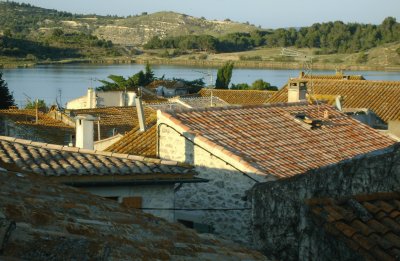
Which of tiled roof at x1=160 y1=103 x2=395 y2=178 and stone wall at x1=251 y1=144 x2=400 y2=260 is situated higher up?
stone wall at x1=251 y1=144 x2=400 y2=260

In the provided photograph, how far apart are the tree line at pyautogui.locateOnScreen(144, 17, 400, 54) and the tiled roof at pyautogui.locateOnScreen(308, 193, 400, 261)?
453 feet

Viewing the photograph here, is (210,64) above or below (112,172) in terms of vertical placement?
below

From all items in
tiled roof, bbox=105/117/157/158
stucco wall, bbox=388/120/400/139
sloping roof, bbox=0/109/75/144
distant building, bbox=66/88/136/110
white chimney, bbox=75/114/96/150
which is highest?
white chimney, bbox=75/114/96/150

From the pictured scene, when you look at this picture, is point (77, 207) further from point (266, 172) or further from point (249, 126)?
point (249, 126)

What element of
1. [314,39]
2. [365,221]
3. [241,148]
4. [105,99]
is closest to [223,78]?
[105,99]

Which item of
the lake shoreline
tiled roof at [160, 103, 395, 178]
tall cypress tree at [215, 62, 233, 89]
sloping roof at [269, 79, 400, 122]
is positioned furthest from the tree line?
tiled roof at [160, 103, 395, 178]

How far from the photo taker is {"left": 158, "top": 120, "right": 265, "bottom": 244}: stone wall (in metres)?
11.5

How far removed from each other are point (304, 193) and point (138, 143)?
9331 millimetres

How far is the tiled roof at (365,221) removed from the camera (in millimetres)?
4965

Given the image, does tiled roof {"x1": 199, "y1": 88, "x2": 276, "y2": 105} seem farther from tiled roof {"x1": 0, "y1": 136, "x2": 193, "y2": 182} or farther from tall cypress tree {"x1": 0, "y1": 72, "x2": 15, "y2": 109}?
tiled roof {"x1": 0, "y1": 136, "x2": 193, "y2": 182}

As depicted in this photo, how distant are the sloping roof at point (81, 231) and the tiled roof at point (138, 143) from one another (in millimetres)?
7780

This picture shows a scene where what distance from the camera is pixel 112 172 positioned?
9.83 metres

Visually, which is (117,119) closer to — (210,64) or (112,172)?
(112,172)

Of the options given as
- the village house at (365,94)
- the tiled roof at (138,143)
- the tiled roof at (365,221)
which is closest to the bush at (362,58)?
the village house at (365,94)
